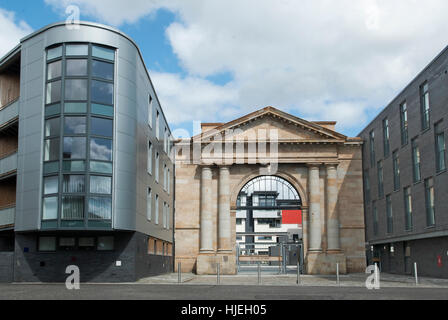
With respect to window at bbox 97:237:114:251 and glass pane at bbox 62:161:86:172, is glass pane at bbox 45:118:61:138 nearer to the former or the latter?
glass pane at bbox 62:161:86:172

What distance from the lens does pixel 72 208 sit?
91.4 ft

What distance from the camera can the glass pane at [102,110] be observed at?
29.1m

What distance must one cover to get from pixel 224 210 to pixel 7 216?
2144 cm

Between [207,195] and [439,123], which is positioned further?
[207,195]

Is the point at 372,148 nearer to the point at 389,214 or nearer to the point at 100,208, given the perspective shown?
the point at 389,214

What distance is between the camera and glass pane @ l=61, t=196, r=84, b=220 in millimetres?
27734

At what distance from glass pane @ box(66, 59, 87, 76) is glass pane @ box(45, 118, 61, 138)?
2.57 meters

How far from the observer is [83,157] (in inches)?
1117

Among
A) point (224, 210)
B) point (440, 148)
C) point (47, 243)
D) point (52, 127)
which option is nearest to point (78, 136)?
point (52, 127)
